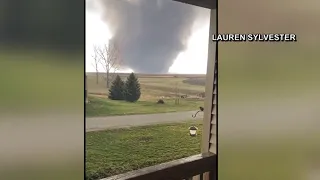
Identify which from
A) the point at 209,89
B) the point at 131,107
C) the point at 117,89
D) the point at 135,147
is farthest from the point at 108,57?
the point at 209,89

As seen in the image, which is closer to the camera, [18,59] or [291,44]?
[18,59]

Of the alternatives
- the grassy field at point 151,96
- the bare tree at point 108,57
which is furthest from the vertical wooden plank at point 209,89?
the bare tree at point 108,57

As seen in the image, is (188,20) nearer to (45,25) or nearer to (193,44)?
(193,44)

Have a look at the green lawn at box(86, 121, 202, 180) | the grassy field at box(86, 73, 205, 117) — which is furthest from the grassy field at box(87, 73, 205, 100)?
the green lawn at box(86, 121, 202, 180)

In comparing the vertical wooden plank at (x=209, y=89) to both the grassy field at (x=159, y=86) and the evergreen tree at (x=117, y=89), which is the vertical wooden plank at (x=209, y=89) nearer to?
the grassy field at (x=159, y=86)

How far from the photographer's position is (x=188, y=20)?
1.83 m

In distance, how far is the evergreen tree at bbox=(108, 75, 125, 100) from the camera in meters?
1.67

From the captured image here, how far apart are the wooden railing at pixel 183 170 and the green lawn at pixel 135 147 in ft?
0.10

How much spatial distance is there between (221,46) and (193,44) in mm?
163

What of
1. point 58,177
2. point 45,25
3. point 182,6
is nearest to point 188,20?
point 182,6

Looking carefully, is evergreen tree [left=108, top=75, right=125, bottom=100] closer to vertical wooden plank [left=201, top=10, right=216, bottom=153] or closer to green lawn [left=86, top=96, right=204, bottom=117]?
green lawn [left=86, top=96, right=204, bottom=117]

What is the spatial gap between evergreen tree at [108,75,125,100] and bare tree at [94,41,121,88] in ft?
0.10

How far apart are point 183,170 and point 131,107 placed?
0.50 metres

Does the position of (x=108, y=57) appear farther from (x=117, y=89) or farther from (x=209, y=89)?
(x=209, y=89)
